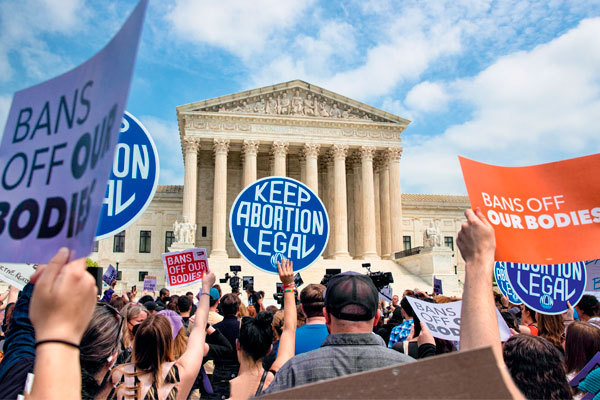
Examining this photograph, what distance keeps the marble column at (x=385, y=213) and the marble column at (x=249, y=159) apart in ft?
38.7

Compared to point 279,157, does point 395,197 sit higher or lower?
lower

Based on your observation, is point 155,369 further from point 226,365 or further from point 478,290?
point 226,365

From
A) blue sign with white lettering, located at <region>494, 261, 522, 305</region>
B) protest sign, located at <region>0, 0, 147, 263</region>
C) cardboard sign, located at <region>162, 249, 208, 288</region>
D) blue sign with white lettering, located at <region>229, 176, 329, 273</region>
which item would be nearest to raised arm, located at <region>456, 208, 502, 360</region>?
protest sign, located at <region>0, 0, 147, 263</region>

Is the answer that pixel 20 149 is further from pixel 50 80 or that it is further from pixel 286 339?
pixel 286 339

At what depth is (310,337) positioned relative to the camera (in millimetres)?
4191

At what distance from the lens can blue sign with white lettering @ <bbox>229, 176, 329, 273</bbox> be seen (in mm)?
6645

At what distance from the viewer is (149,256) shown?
46219mm

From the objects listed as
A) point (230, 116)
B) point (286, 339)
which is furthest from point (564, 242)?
point (230, 116)

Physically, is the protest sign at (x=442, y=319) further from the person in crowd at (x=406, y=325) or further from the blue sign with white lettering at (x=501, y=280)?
the blue sign with white lettering at (x=501, y=280)

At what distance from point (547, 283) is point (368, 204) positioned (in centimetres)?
3651

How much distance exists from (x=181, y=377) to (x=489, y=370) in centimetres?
258

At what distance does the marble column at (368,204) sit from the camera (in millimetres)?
42125

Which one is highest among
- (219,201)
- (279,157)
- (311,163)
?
(279,157)

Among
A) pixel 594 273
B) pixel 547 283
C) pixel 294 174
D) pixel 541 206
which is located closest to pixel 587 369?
pixel 541 206
